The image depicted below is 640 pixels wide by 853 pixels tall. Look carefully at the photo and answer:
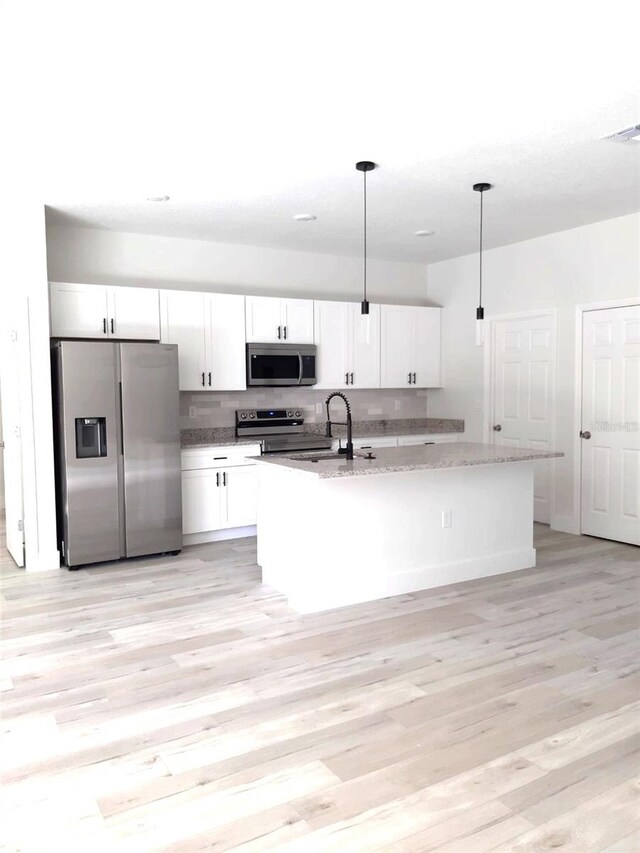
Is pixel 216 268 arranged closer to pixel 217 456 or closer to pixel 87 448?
pixel 217 456

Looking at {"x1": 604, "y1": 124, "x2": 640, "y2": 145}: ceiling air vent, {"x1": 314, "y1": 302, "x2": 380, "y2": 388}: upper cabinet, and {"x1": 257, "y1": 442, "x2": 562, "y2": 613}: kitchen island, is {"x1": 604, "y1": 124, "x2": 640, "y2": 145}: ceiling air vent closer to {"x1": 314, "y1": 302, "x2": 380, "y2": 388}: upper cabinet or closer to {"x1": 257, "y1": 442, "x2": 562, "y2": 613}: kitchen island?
{"x1": 257, "y1": 442, "x2": 562, "y2": 613}: kitchen island

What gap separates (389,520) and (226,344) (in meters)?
2.51

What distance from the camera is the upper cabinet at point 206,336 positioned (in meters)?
5.71

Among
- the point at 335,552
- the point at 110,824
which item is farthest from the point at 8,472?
the point at 110,824

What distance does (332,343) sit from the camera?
259 inches

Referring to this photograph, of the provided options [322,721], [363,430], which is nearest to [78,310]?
[363,430]

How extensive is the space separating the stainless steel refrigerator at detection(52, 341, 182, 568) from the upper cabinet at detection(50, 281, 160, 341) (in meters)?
0.32

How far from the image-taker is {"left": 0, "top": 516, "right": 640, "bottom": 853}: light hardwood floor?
208cm

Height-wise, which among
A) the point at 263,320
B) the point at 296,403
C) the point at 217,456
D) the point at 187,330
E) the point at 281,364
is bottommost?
the point at 217,456

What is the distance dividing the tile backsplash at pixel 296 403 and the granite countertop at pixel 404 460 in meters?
1.93

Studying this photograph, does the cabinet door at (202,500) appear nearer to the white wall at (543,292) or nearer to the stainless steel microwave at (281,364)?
the stainless steel microwave at (281,364)

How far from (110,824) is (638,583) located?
3679mm

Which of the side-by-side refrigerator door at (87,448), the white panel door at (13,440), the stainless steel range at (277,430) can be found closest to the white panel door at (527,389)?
the stainless steel range at (277,430)

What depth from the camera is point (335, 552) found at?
4.10 metres
